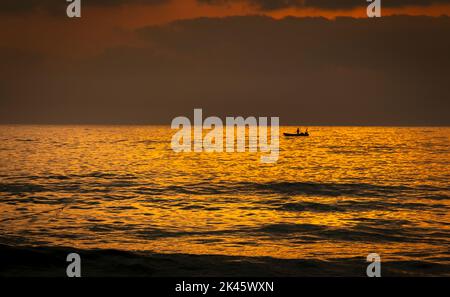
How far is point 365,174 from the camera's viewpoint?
48.4 meters

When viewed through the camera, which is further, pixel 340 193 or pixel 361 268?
pixel 340 193

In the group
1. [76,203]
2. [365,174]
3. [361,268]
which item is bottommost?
[361,268]

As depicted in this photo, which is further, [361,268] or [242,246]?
[242,246]

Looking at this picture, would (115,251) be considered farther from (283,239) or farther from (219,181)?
(219,181)

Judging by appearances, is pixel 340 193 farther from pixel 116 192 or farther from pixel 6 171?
pixel 6 171

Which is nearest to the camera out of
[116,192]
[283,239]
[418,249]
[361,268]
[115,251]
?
[361,268]

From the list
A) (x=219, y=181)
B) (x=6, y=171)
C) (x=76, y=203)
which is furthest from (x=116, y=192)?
(x=6, y=171)

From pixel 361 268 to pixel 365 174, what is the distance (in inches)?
1416
